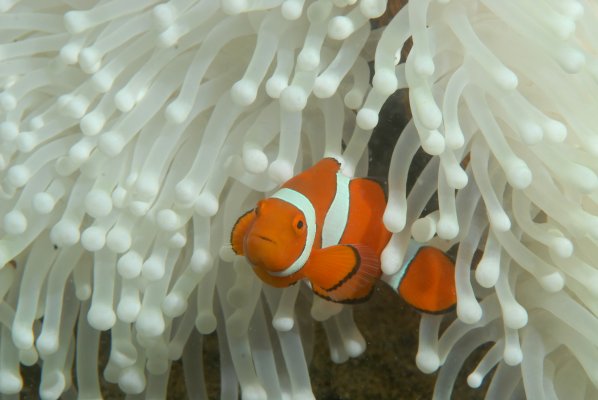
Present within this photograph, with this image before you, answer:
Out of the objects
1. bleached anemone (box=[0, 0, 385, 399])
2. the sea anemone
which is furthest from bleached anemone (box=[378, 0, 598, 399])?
bleached anemone (box=[0, 0, 385, 399])

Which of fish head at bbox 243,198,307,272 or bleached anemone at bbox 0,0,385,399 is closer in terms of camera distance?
fish head at bbox 243,198,307,272

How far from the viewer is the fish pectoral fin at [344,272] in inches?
36.1

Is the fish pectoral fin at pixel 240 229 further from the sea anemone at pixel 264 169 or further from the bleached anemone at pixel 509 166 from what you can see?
the bleached anemone at pixel 509 166

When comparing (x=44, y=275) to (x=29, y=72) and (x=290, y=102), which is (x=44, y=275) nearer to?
(x=29, y=72)

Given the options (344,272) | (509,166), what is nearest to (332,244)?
(344,272)

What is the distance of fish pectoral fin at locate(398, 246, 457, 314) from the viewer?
0.99 meters

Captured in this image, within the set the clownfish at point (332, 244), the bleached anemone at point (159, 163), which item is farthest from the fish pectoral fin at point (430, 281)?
the bleached anemone at point (159, 163)

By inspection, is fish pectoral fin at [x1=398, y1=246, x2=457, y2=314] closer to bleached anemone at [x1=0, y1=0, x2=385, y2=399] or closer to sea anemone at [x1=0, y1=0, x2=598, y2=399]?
sea anemone at [x1=0, y1=0, x2=598, y2=399]

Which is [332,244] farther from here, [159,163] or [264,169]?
[159,163]

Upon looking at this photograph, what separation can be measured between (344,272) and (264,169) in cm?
18

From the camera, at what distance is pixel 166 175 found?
1080mm

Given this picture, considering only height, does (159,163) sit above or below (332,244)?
above

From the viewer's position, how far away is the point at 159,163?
1.02 m

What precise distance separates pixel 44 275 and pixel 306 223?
0.47 m
